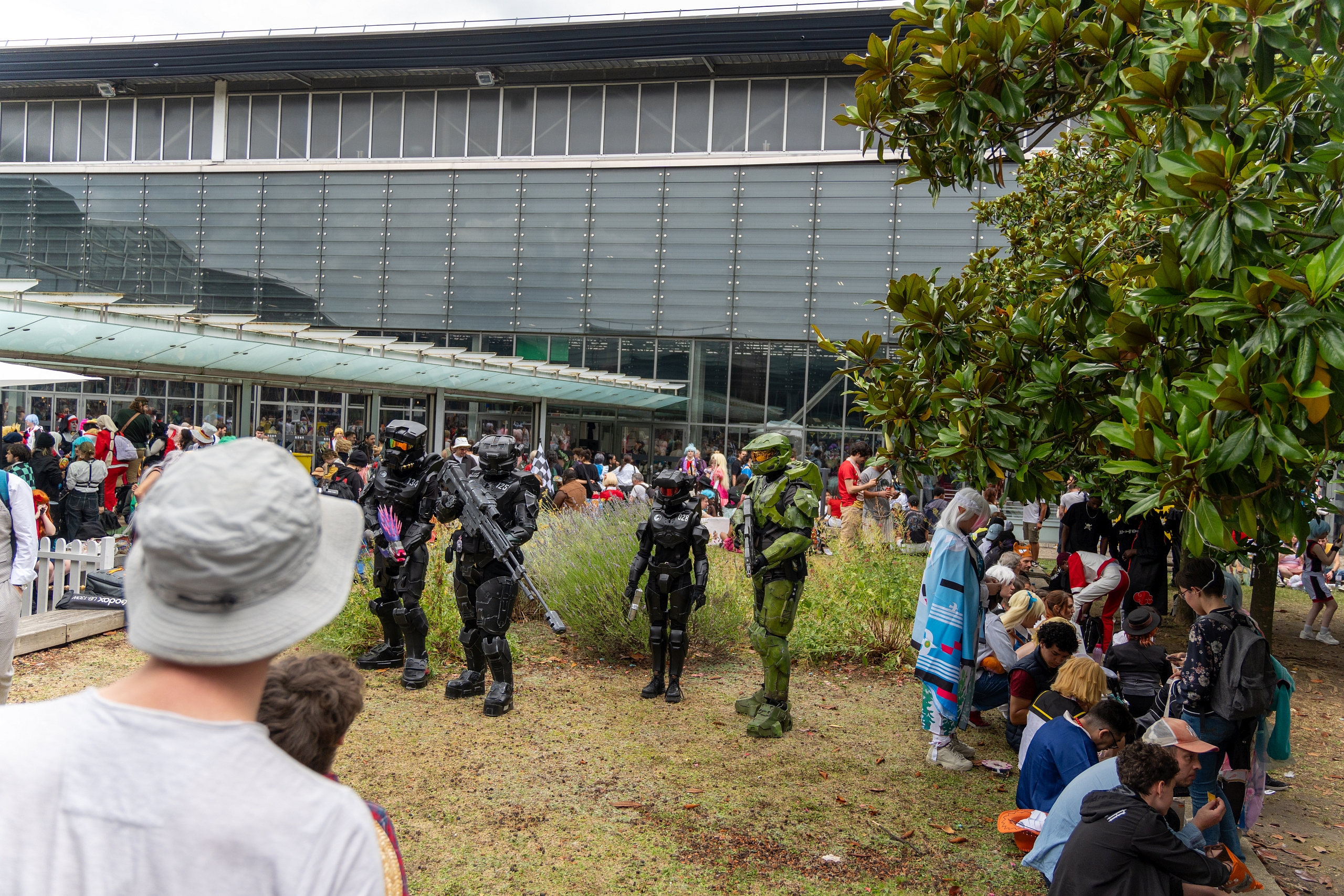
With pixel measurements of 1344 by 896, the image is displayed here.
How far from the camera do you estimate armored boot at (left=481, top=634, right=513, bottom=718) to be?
6453 millimetres

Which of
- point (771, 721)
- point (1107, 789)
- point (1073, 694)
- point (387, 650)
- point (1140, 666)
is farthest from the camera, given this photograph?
point (387, 650)

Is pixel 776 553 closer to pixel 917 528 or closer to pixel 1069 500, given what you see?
pixel 1069 500

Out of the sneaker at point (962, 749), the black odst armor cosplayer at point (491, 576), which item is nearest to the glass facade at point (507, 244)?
the black odst armor cosplayer at point (491, 576)

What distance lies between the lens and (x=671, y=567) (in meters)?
7.00

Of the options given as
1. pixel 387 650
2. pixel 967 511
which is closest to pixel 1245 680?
pixel 967 511

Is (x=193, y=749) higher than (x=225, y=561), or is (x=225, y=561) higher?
(x=225, y=561)

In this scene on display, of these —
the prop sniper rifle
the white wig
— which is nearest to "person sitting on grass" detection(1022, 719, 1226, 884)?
the white wig

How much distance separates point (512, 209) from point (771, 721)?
2406 cm

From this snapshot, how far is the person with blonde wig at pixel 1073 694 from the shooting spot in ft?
16.0

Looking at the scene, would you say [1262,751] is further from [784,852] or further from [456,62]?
[456,62]

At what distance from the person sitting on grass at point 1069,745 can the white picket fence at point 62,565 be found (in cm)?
824

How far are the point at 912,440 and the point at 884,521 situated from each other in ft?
38.0

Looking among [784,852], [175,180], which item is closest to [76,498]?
[784,852]

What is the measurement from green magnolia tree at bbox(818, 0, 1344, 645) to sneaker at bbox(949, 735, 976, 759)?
2.09 metres
